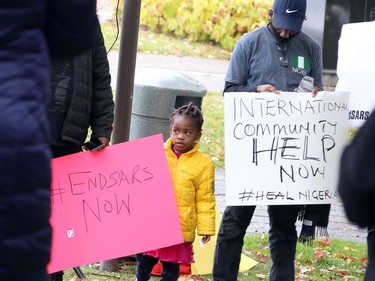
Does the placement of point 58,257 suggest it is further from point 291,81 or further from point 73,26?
point 73,26

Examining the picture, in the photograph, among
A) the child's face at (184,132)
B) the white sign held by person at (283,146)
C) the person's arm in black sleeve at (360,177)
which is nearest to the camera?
the person's arm in black sleeve at (360,177)

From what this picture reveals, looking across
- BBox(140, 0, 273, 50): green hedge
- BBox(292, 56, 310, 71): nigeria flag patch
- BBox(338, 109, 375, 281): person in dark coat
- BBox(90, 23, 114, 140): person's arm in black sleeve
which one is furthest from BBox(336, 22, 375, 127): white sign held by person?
BBox(140, 0, 273, 50): green hedge

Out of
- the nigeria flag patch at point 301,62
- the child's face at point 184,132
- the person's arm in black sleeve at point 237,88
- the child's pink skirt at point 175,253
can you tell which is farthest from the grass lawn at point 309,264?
the nigeria flag patch at point 301,62

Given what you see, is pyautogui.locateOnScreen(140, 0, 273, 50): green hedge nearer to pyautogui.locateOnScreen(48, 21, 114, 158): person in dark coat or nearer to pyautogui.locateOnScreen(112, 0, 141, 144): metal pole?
pyautogui.locateOnScreen(112, 0, 141, 144): metal pole

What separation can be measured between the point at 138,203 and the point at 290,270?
1.16 meters

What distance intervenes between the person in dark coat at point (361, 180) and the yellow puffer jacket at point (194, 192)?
2644 mm

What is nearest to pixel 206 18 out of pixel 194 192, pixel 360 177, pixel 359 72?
pixel 359 72

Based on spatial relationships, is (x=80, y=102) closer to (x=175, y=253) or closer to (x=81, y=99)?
(x=81, y=99)

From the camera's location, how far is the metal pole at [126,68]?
610 cm

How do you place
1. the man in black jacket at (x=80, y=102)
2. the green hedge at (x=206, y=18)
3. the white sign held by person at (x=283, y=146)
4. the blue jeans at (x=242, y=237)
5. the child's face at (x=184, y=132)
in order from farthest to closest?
the green hedge at (x=206, y=18) < the blue jeans at (x=242, y=237) < the white sign held by person at (x=283, y=146) < the child's face at (x=184, y=132) < the man in black jacket at (x=80, y=102)

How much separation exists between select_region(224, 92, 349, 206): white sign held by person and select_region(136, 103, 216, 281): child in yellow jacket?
187 mm

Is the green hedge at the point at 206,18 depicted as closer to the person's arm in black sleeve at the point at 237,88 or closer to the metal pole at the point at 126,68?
the metal pole at the point at 126,68

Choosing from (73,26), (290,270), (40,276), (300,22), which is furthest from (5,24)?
(290,270)

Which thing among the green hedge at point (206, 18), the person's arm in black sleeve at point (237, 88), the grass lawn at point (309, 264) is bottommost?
the grass lawn at point (309, 264)
